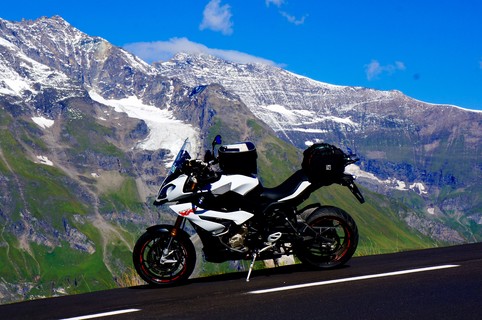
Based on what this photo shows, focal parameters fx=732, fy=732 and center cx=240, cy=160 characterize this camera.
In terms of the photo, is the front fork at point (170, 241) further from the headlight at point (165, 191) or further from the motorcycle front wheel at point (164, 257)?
the headlight at point (165, 191)

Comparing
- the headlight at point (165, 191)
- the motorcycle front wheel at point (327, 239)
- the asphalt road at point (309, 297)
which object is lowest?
the asphalt road at point (309, 297)

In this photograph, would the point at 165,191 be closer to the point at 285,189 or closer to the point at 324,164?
the point at 285,189

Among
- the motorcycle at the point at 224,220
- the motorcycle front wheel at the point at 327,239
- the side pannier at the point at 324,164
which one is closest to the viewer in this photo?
the motorcycle at the point at 224,220

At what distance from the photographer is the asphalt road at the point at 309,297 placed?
886 cm

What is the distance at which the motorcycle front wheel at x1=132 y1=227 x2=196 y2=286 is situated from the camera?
13047 millimetres

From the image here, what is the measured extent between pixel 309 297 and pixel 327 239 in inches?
138

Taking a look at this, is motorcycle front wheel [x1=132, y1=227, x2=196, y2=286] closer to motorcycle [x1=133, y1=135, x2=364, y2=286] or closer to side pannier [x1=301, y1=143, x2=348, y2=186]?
motorcycle [x1=133, y1=135, x2=364, y2=286]

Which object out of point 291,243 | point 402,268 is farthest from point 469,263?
point 291,243

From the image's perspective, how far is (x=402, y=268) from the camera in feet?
41.0

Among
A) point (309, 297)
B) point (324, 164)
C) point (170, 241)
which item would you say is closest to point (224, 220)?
point (170, 241)

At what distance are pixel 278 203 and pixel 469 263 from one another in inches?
136

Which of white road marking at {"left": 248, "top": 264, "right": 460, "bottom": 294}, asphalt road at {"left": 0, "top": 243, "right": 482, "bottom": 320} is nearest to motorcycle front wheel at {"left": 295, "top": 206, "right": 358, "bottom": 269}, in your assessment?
asphalt road at {"left": 0, "top": 243, "right": 482, "bottom": 320}

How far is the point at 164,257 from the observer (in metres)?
13.1

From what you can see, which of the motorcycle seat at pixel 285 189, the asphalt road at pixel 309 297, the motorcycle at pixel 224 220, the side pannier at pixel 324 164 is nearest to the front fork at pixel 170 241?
the motorcycle at pixel 224 220
